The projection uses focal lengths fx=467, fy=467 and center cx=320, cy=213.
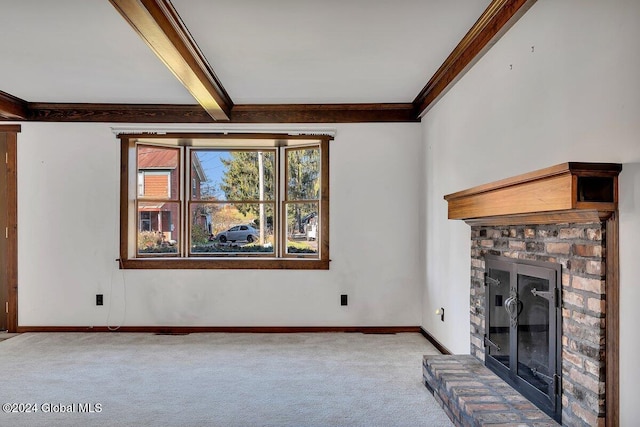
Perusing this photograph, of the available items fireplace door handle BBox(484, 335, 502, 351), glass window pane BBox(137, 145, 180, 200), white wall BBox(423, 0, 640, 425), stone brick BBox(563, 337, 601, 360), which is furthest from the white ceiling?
fireplace door handle BBox(484, 335, 502, 351)

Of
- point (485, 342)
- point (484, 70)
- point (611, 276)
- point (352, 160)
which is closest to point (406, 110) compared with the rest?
point (352, 160)

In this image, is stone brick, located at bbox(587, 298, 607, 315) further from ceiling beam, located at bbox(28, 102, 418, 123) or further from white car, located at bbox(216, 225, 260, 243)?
white car, located at bbox(216, 225, 260, 243)

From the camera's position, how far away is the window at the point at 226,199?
5.23 m

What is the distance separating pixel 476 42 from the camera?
3133 mm

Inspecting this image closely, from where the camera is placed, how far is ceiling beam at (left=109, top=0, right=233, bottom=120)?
2510mm

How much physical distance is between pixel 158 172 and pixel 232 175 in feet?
2.72

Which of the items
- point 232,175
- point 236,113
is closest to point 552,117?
point 236,113

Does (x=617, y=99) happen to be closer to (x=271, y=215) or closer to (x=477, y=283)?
(x=477, y=283)

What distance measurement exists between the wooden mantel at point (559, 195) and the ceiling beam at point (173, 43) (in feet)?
6.80

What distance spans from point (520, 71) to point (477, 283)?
141cm

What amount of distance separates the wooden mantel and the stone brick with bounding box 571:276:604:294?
0.25 meters

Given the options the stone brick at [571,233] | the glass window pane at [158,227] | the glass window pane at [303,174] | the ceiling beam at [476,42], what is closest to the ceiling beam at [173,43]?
the glass window pane at [303,174]

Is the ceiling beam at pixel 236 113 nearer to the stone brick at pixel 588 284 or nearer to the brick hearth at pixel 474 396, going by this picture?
the brick hearth at pixel 474 396

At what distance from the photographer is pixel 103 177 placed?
5.05 m
